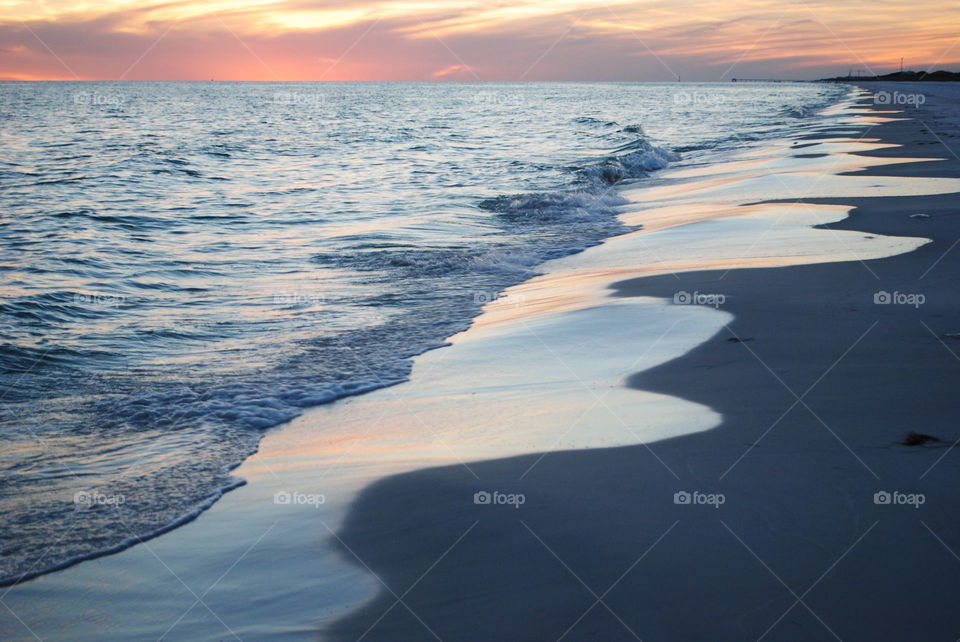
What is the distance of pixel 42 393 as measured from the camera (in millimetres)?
5523

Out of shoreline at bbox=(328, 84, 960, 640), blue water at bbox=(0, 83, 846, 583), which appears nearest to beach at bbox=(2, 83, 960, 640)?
shoreline at bbox=(328, 84, 960, 640)

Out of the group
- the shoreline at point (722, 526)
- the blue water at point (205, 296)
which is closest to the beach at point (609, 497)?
the shoreline at point (722, 526)

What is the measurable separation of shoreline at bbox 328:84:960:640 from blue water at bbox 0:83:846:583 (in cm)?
135

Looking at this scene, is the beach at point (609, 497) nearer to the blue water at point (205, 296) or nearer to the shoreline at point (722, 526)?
the shoreline at point (722, 526)

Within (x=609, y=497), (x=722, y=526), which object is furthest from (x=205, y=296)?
(x=722, y=526)

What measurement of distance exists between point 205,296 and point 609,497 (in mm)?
6145

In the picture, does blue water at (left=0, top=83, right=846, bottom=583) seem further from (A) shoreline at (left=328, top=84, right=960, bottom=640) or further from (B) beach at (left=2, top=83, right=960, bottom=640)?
(A) shoreline at (left=328, top=84, right=960, bottom=640)

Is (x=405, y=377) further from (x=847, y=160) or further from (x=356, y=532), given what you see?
(x=847, y=160)

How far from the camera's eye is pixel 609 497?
342 centimetres

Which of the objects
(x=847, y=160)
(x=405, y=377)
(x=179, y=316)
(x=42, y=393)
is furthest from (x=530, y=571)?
(x=847, y=160)

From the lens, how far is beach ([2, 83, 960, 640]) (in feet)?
8.79

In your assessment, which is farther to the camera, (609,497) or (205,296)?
(205,296)

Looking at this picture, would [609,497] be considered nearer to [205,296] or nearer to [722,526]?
[722,526]

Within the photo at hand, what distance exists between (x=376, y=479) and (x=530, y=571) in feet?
3.81
